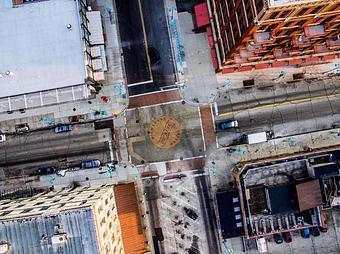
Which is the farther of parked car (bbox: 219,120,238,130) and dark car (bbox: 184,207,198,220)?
dark car (bbox: 184,207,198,220)

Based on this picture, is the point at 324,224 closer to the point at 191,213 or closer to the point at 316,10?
the point at 191,213

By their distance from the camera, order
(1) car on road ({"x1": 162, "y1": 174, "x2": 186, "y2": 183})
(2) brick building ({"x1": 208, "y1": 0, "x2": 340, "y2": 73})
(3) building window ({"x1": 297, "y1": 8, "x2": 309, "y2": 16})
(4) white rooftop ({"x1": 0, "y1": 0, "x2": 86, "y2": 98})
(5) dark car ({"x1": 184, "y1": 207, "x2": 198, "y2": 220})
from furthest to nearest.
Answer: (1) car on road ({"x1": 162, "y1": 174, "x2": 186, "y2": 183}) → (5) dark car ({"x1": 184, "y1": 207, "x2": 198, "y2": 220}) → (4) white rooftop ({"x1": 0, "y1": 0, "x2": 86, "y2": 98}) → (2) brick building ({"x1": 208, "y1": 0, "x2": 340, "y2": 73}) → (3) building window ({"x1": 297, "y1": 8, "x2": 309, "y2": 16})

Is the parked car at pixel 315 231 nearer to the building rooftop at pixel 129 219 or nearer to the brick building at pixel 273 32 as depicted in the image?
the brick building at pixel 273 32

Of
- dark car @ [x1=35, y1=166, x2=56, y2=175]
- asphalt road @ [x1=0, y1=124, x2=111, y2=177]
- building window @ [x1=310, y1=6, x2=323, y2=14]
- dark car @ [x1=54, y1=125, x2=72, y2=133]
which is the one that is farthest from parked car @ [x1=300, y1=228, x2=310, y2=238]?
dark car @ [x1=35, y1=166, x2=56, y2=175]

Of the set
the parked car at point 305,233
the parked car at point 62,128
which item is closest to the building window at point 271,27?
the parked car at point 305,233

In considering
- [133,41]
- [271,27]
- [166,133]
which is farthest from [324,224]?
[133,41]

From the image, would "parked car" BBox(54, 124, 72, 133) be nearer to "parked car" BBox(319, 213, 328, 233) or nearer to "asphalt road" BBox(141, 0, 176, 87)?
"asphalt road" BBox(141, 0, 176, 87)

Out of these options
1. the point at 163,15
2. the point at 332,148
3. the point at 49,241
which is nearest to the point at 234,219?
the point at 332,148
